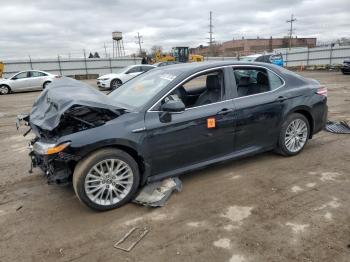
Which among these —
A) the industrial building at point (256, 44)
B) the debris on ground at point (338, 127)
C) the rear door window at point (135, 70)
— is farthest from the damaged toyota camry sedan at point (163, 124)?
the industrial building at point (256, 44)

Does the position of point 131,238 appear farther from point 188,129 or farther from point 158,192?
point 188,129

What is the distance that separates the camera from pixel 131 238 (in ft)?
10.2

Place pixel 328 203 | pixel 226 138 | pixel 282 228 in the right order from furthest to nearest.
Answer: pixel 226 138 → pixel 328 203 → pixel 282 228

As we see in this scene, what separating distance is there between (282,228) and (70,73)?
34801 millimetres

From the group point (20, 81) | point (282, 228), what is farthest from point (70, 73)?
point (282, 228)

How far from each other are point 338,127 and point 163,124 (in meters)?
4.70

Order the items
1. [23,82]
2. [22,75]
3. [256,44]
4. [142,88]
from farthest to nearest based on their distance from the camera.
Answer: [256,44] < [22,75] < [23,82] < [142,88]

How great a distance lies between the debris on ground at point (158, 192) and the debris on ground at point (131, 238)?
1.52ft

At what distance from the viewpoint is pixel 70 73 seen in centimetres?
3462

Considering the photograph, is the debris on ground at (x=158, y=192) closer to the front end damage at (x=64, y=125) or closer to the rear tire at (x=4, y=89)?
the front end damage at (x=64, y=125)

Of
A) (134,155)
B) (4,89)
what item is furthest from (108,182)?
(4,89)

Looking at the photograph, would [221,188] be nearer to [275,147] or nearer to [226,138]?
[226,138]

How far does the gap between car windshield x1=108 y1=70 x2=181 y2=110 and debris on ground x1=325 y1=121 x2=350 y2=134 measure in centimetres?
408

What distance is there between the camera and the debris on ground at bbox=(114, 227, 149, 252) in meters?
2.97
